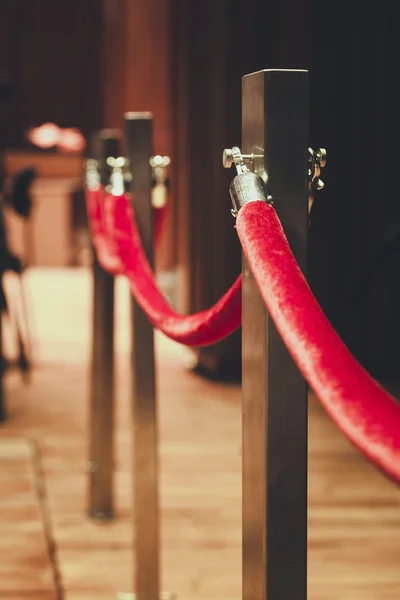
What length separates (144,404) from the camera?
2.05 m

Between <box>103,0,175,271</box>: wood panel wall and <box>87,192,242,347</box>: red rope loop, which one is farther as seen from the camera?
<box>103,0,175,271</box>: wood panel wall

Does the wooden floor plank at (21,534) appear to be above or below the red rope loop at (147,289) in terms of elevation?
below

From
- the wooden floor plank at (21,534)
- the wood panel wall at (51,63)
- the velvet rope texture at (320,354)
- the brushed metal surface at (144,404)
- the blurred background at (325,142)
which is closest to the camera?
the velvet rope texture at (320,354)

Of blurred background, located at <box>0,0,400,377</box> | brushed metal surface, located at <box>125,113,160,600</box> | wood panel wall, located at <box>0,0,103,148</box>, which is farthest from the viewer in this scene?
wood panel wall, located at <box>0,0,103,148</box>

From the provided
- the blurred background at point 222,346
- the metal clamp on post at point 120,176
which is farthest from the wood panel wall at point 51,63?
the metal clamp on post at point 120,176

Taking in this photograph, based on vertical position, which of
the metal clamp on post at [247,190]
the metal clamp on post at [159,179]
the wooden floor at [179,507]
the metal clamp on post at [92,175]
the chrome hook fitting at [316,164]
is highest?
the chrome hook fitting at [316,164]

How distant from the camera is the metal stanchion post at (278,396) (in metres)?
1.16

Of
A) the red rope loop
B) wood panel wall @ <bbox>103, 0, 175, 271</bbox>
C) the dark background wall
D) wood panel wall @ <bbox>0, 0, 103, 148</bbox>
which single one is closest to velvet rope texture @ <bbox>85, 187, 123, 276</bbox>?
the red rope loop

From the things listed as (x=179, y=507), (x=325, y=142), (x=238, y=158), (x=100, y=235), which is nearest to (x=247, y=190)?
(x=238, y=158)

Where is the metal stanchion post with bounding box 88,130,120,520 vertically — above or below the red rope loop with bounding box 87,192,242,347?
below

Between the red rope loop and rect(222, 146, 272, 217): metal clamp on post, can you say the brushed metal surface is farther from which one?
rect(222, 146, 272, 217): metal clamp on post

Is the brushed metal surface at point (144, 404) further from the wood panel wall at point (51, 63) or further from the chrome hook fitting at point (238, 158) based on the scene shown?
the wood panel wall at point (51, 63)

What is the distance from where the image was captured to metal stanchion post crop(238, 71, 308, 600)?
1155 mm

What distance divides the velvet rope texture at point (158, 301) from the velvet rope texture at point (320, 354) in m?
0.21
